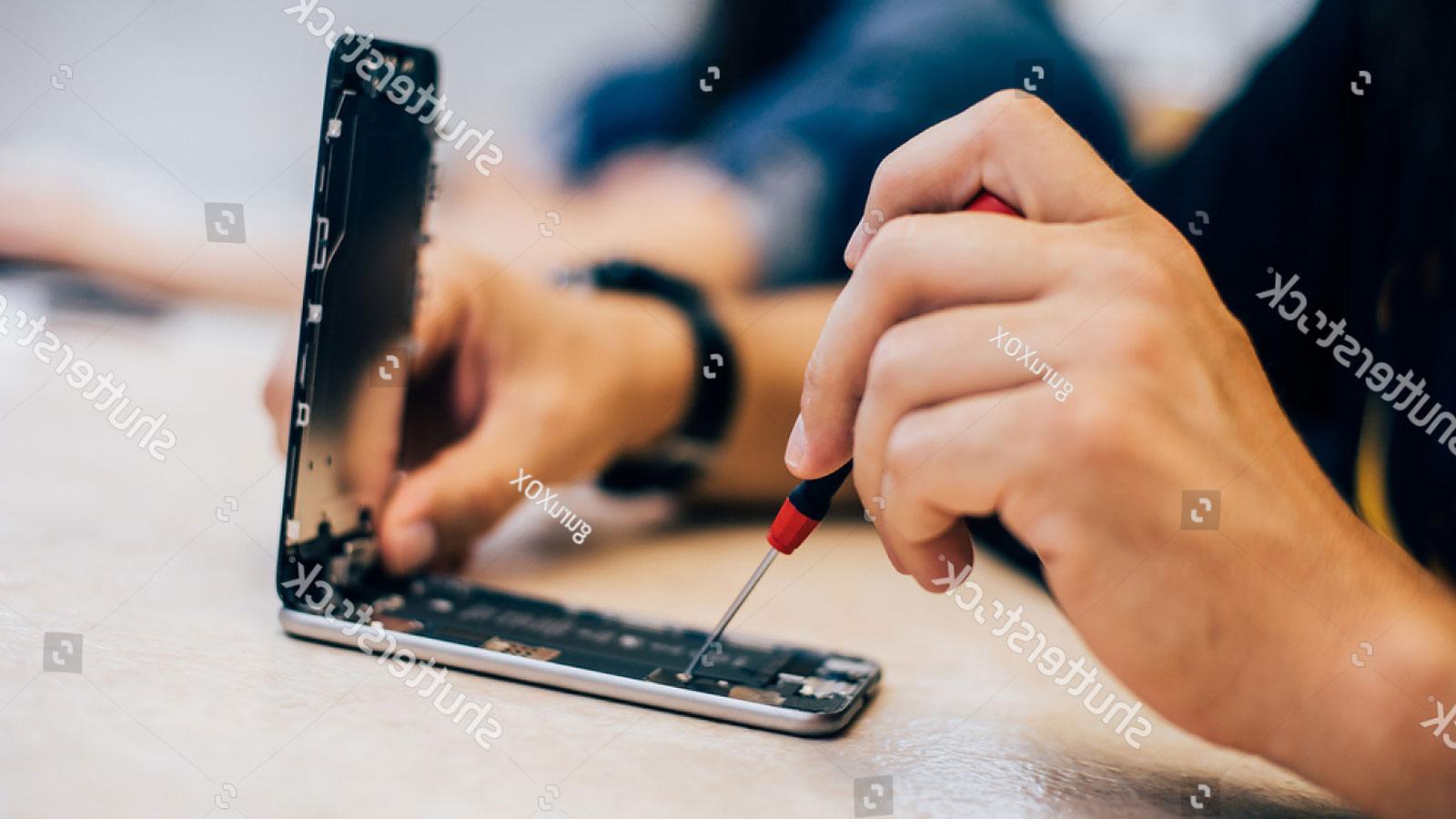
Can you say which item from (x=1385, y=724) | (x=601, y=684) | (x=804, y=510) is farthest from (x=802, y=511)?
(x=1385, y=724)

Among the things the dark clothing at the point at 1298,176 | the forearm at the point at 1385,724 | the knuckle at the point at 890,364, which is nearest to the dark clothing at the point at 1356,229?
the dark clothing at the point at 1298,176

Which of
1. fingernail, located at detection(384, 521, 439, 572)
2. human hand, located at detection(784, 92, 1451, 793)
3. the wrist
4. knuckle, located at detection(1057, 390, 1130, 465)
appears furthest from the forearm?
the wrist

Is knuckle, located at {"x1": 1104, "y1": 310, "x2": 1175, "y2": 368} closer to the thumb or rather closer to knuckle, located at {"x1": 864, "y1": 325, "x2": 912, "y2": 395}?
knuckle, located at {"x1": 864, "y1": 325, "x2": 912, "y2": 395}

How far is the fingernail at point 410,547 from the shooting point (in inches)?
23.2

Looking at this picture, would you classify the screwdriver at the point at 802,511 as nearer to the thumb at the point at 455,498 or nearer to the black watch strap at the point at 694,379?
the thumb at the point at 455,498

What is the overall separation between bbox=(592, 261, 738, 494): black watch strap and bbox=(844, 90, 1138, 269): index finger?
1.67 feet

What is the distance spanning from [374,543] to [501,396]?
0.19 meters

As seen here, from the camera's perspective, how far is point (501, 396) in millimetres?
743

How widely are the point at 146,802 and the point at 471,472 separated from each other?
14.8 inches

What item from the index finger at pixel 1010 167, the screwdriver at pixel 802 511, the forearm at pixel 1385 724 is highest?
the index finger at pixel 1010 167

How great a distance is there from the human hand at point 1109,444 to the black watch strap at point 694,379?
522 mm

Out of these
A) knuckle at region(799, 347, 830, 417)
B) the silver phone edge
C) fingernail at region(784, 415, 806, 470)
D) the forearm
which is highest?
the forearm

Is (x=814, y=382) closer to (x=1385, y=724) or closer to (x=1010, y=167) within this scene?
(x=1010, y=167)

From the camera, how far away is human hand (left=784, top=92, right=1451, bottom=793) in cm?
38
